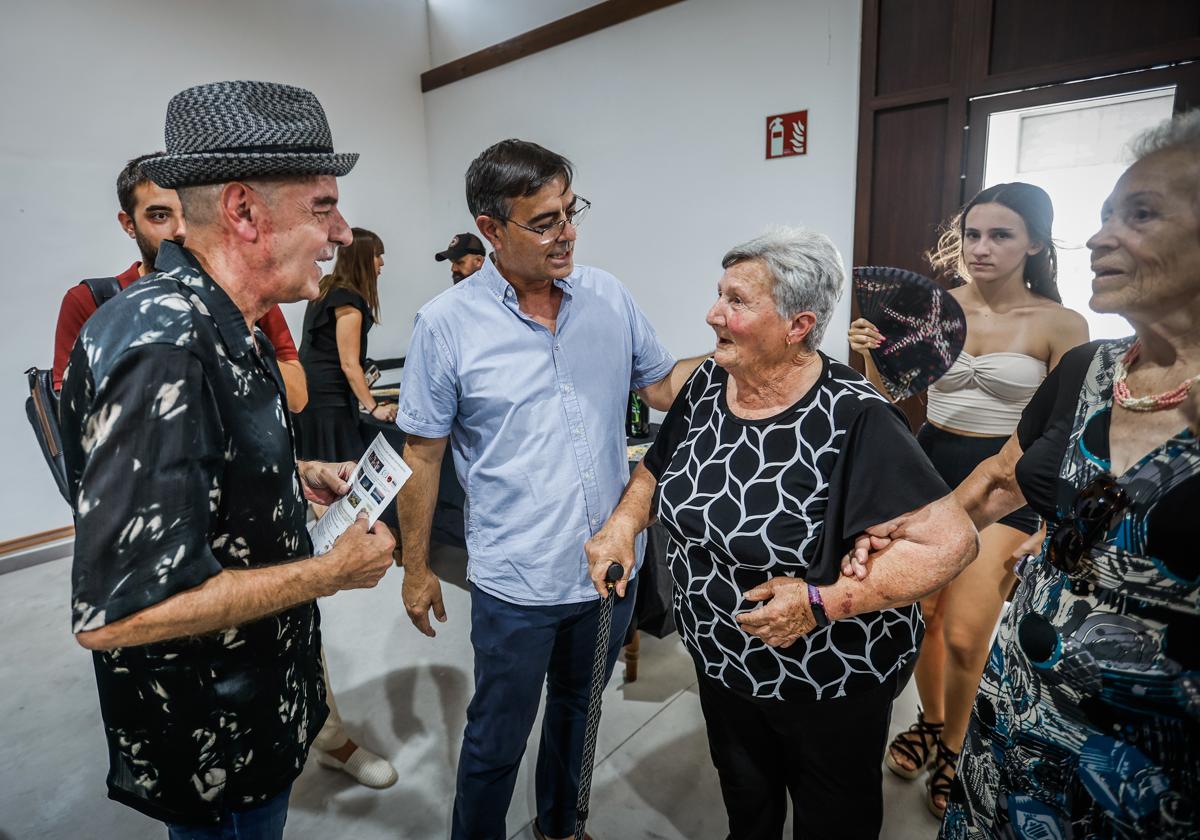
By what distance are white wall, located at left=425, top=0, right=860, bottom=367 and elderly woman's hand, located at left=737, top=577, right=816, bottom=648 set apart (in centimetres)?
260

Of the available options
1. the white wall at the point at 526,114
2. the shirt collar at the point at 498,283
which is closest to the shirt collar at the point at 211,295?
the shirt collar at the point at 498,283

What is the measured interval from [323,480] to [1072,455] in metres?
1.28

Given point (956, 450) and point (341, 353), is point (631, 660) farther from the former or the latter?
point (341, 353)

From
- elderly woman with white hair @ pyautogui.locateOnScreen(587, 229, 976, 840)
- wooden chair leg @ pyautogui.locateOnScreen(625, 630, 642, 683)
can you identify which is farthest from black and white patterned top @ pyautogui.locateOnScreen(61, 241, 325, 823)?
wooden chair leg @ pyautogui.locateOnScreen(625, 630, 642, 683)

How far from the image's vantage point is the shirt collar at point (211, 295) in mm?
891

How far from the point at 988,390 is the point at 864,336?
413mm

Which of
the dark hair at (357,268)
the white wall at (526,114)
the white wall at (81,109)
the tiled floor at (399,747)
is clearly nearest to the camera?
the tiled floor at (399,747)

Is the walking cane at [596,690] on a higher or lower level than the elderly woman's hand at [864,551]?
lower

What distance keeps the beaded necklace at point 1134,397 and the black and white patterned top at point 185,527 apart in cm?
120

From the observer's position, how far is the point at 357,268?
3.04 metres

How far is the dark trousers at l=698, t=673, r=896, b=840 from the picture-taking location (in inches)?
47.2

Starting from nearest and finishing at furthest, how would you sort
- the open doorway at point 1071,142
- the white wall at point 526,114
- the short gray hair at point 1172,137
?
the short gray hair at point 1172,137 < the open doorway at point 1071,142 < the white wall at point 526,114

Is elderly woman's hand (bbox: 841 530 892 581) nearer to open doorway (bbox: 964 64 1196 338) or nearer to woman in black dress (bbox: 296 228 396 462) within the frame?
open doorway (bbox: 964 64 1196 338)

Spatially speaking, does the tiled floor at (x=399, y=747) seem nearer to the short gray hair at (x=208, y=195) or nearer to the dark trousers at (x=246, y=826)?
the dark trousers at (x=246, y=826)
